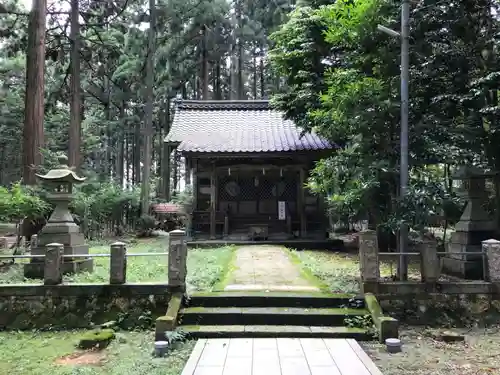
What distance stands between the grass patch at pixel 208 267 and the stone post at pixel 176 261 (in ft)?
1.65

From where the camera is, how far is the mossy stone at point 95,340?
5.54 m

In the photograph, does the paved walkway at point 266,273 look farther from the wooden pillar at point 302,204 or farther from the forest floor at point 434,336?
the wooden pillar at point 302,204

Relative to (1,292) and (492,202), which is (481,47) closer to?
(492,202)

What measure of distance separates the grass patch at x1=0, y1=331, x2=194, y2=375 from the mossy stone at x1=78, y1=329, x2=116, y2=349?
92 mm

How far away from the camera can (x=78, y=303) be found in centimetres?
667

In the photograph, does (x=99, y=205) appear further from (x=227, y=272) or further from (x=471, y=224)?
(x=471, y=224)

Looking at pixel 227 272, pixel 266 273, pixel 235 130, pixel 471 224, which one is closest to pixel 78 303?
pixel 227 272

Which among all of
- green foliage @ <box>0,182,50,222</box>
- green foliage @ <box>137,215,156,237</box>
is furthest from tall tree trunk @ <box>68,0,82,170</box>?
green foliage @ <box>0,182,50,222</box>

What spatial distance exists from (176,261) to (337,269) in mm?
4308

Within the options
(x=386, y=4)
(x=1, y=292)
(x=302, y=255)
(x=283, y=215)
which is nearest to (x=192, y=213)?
(x=283, y=215)

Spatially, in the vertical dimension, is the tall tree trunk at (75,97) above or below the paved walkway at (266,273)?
above

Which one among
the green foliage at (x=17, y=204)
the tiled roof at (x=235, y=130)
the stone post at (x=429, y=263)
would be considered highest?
the tiled roof at (x=235, y=130)

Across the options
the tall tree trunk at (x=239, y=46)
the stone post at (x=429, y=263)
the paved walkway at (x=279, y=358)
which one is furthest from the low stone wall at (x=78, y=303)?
the tall tree trunk at (x=239, y=46)

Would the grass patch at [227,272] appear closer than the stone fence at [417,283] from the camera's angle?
No
